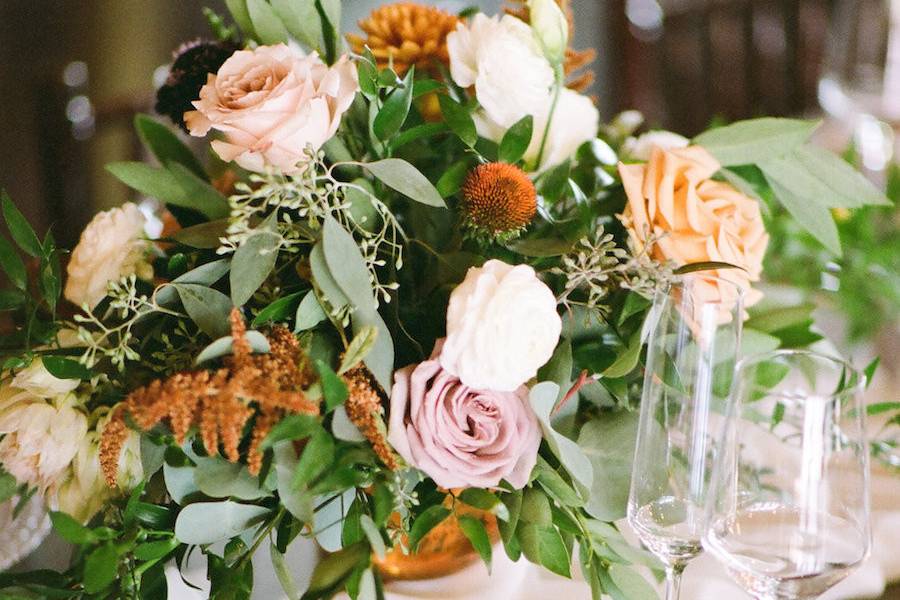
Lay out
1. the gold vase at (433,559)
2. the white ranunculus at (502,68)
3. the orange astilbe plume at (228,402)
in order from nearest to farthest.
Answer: the orange astilbe plume at (228,402) → the white ranunculus at (502,68) → the gold vase at (433,559)

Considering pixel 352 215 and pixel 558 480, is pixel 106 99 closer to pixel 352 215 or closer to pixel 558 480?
pixel 352 215

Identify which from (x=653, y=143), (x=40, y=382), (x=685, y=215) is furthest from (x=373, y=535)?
(x=653, y=143)

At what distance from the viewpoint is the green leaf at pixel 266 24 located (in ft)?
2.47

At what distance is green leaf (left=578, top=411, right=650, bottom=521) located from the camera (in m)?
0.71

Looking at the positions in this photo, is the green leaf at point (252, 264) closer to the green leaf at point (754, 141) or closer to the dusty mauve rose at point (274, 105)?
the dusty mauve rose at point (274, 105)

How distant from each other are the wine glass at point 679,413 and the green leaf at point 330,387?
241 millimetres

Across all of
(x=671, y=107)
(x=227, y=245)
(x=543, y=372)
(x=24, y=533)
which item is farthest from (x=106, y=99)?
(x=671, y=107)

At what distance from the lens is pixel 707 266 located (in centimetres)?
70

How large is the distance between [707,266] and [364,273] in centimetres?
28

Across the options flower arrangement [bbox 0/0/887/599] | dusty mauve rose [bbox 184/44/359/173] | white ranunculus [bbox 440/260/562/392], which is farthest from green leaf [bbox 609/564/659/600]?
dusty mauve rose [bbox 184/44/359/173]

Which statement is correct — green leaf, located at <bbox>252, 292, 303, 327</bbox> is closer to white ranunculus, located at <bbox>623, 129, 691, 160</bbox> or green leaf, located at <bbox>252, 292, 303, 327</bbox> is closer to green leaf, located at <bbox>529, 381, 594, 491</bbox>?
green leaf, located at <bbox>529, 381, 594, 491</bbox>

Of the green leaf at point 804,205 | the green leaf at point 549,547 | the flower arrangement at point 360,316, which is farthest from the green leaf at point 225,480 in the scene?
the green leaf at point 804,205

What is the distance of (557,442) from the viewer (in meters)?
0.63

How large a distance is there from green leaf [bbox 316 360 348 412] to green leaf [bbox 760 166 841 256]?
0.51 meters
